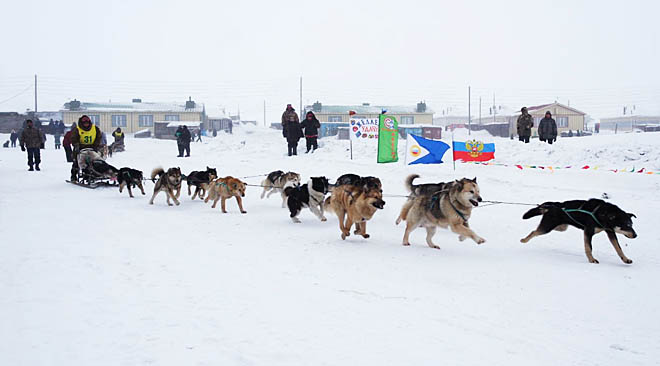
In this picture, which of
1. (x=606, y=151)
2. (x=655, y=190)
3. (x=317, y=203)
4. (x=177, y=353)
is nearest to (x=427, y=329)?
(x=177, y=353)

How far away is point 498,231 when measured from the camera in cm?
697

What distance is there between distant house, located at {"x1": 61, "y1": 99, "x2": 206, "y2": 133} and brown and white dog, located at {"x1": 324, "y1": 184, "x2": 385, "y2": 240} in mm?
49948

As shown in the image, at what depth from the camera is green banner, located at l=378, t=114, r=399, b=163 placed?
51.2ft

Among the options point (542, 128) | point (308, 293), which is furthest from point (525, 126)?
point (308, 293)

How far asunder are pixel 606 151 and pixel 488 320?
11.0 m

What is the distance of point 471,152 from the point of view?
13.7m

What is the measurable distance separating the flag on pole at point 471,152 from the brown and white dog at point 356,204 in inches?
307

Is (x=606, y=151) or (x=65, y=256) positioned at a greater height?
(x=606, y=151)

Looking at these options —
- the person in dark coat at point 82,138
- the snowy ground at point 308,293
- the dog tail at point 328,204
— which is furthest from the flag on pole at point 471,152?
the person in dark coat at point 82,138

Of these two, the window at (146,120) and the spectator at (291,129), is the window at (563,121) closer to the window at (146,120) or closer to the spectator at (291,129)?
the window at (146,120)

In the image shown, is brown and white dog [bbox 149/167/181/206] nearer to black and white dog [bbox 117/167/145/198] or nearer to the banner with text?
black and white dog [bbox 117/167/145/198]

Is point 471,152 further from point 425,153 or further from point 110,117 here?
point 110,117

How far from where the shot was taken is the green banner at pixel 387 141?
15609mm

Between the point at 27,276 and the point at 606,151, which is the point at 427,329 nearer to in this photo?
the point at 27,276
